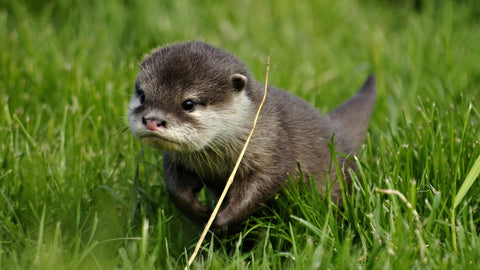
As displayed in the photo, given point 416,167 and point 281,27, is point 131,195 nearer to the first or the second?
point 416,167

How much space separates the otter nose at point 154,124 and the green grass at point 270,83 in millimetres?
442

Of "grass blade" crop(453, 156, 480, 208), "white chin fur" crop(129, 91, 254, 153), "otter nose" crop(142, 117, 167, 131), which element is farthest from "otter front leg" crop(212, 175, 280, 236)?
"grass blade" crop(453, 156, 480, 208)

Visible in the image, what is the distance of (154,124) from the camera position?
Result: 2814 mm

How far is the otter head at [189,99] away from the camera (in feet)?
9.46

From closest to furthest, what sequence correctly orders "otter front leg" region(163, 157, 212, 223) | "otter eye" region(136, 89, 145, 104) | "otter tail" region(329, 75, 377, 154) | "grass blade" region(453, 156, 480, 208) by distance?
"grass blade" region(453, 156, 480, 208), "otter eye" region(136, 89, 145, 104), "otter front leg" region(163, 157, 212, 223), "otter tail" region(329, 75, 377, 154)

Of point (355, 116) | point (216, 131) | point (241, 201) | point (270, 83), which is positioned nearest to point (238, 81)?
point (216, 131)

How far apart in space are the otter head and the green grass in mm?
431

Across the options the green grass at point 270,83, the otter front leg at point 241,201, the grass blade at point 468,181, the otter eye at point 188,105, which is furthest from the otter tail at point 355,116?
the otter eye at point 188,105

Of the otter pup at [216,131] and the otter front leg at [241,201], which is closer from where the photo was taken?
the otter pup at [216,131]

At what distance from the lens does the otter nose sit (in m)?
2.81

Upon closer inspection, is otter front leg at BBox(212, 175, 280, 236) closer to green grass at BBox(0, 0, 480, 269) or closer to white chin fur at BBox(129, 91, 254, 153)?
green grass at BBox(0, 0, 480, 269)

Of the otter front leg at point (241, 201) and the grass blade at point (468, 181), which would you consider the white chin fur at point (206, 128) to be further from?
the grass blade at point (468, 181)

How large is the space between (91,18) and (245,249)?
143 inches

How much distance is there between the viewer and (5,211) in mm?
3271
